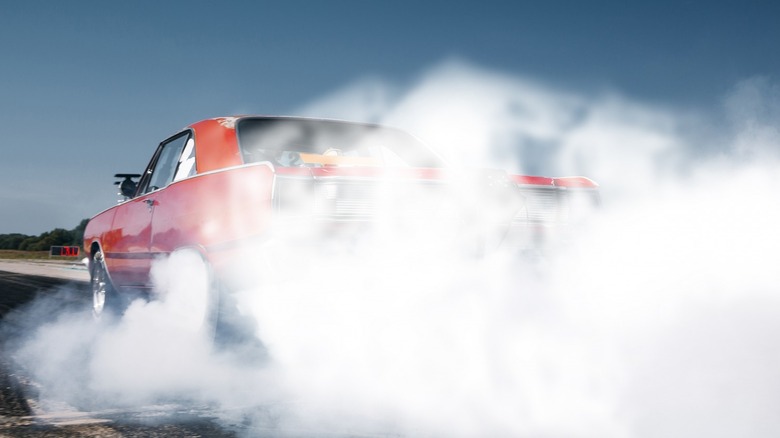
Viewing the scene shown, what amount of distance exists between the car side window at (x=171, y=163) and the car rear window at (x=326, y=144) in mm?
412

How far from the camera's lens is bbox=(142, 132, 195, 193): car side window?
4.71 metres

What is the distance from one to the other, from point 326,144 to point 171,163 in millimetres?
1164

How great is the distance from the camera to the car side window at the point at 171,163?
4.71 meters

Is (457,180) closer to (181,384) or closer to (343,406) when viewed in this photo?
(343,406)

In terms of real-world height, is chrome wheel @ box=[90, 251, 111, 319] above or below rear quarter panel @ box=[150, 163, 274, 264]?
below

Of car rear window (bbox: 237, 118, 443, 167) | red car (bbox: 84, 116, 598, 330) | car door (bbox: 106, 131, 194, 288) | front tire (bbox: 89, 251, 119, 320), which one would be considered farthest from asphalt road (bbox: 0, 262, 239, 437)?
front tire (bbox: 89, 251, 119, 320)

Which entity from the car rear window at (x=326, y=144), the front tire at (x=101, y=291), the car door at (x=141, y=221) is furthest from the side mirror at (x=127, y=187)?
the car rear window at (x=326, y=144)

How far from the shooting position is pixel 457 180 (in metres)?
3.64

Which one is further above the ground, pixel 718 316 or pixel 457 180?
pixel 457 180

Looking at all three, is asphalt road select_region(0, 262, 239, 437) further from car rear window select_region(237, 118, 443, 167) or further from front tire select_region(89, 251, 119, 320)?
front tire select_region(89, 251, 119, 320)

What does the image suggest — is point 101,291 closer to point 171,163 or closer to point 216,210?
point 171,163

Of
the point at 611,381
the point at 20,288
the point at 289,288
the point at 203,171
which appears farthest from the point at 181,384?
the point at 20,288

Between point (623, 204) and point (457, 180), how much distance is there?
4.31ft

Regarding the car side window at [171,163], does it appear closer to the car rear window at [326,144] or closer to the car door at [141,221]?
the car door at [141,221]
